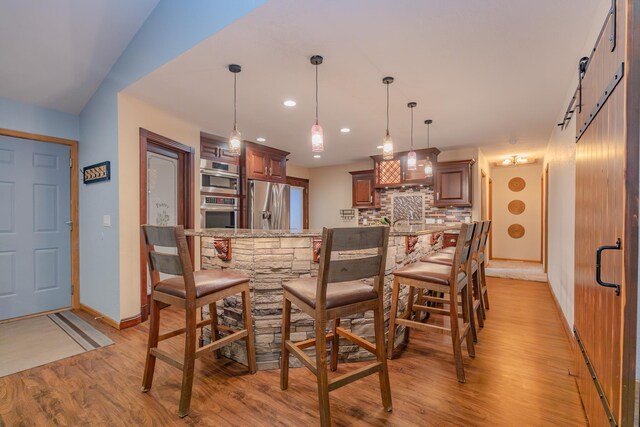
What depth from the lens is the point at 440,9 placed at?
1794mm

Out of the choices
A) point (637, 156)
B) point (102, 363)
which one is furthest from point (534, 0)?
point (102, 363)

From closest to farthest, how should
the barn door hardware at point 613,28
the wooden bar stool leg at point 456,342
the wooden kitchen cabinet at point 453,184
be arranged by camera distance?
the barn door hardware at point 613,28 → the wooden bar stool leg at point 456,342 → the wooden kitchen cabinet at point 453,184

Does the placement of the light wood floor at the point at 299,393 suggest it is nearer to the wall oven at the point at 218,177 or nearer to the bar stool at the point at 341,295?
the bar stool at the point at 341,295

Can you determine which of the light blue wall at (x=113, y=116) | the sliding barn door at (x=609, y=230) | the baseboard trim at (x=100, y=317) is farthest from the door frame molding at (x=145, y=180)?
the sliding barn door at (x=609, y=230)

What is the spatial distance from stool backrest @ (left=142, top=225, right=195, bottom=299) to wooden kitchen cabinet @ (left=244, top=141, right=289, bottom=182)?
126 inches

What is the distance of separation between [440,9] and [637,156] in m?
1.38

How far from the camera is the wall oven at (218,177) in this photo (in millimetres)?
4203

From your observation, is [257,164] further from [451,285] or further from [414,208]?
[451,285]

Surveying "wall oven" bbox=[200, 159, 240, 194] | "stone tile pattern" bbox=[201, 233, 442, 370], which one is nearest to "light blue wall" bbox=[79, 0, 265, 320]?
"wall oven" bbox=[200, 159, 240, 194]

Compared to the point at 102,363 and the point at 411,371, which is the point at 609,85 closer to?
the point at 411,371

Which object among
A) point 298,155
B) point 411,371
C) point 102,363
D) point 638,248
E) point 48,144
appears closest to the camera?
point 638,248

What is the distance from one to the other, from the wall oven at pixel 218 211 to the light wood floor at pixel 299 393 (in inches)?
80.9

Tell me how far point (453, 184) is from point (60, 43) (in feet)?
17.8

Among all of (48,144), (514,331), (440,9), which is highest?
(440,9)
